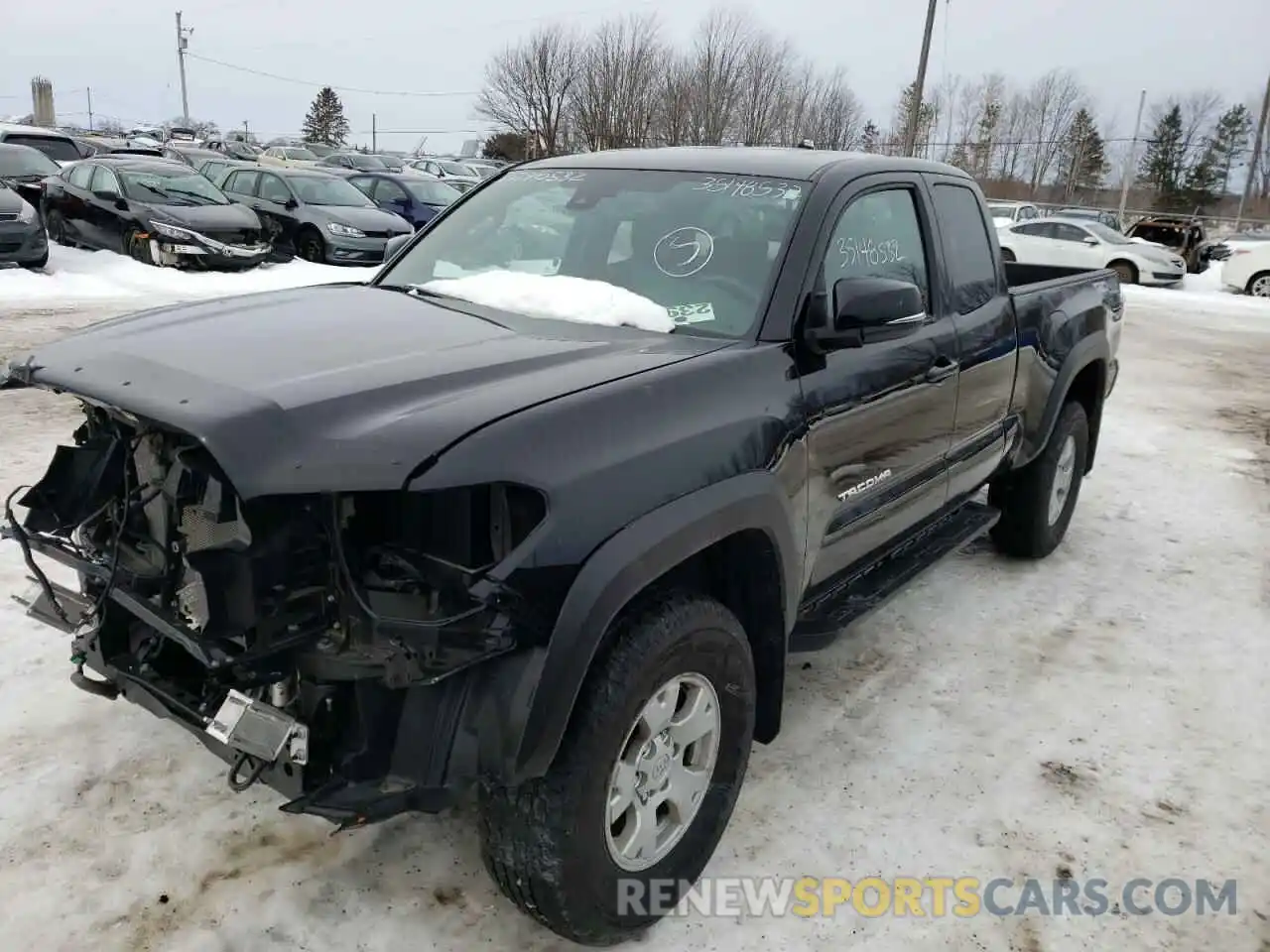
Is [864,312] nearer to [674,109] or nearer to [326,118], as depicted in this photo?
[674,109]

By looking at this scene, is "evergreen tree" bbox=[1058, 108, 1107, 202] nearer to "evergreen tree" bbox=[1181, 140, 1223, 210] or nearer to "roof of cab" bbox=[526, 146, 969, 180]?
"evergreen tree" bbox=[1181, 140, 1223, 210]

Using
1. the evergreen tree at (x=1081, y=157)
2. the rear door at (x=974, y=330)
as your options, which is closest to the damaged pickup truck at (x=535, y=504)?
the rear door at (x=974, y=330)

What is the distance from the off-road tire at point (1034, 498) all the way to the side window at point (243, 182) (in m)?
14.8

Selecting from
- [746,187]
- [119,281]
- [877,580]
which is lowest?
[119,281]

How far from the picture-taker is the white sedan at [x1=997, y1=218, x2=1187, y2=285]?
67.1ft

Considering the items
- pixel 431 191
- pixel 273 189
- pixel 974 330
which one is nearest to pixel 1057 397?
pixel 974 330

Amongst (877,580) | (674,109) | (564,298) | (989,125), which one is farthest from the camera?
(989,125)

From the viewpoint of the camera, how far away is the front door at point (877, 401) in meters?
2.95

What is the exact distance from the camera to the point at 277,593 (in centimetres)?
206

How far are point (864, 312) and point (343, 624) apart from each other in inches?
62.7

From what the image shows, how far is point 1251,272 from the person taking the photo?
20422 millimetres

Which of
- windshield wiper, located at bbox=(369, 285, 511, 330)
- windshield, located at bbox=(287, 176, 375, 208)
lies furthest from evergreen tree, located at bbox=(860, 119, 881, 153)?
windshield wiper, located at bbox=(369, 285, 511, 330)

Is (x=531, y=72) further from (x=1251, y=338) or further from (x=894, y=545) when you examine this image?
(x=894, y=545)

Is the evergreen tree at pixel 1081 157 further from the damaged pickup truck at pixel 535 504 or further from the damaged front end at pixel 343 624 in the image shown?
the damaged front end at pixel 343 624
